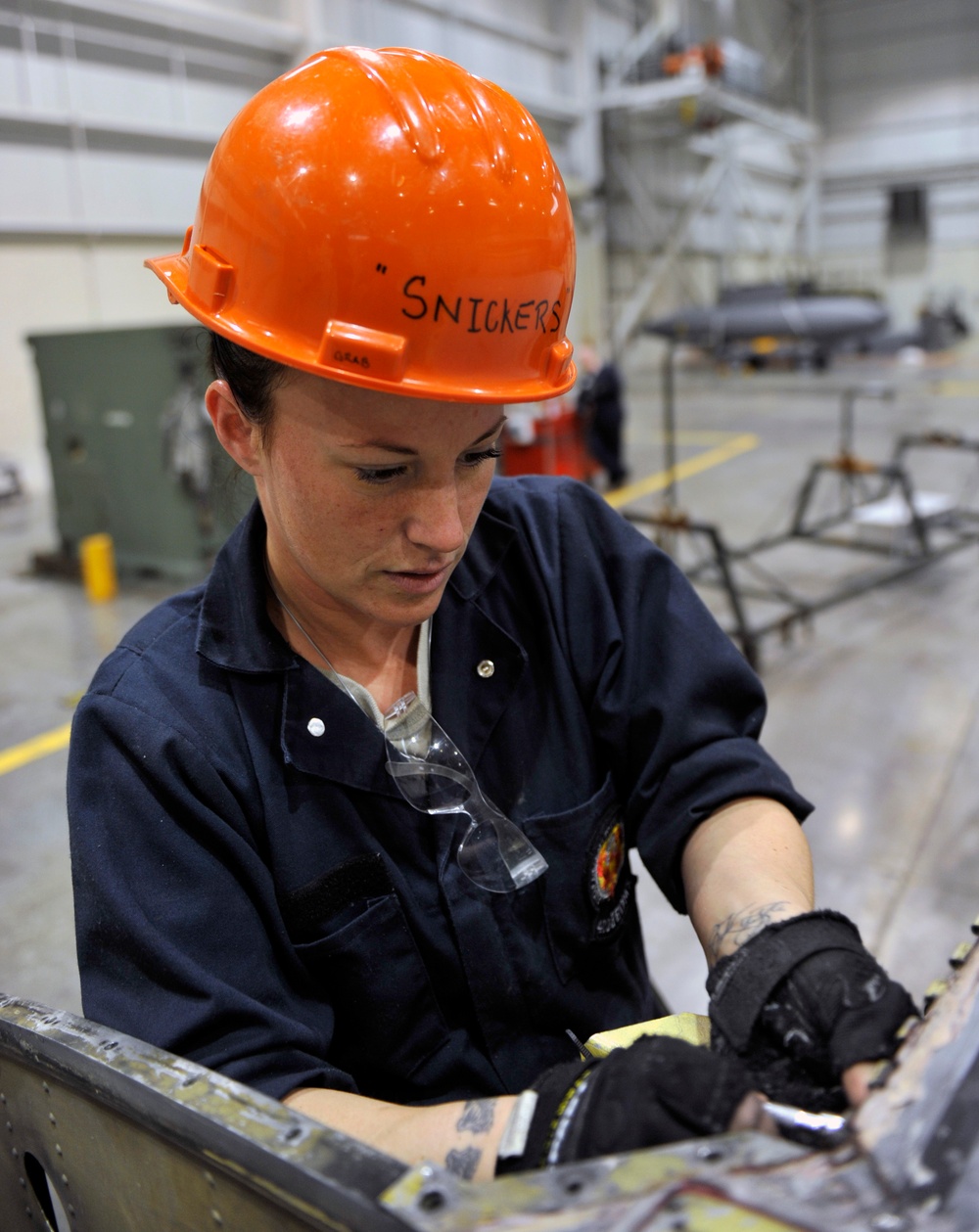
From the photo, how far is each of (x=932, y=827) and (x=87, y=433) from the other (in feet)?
16.1

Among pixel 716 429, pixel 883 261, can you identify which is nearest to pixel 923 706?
pixel 716 429

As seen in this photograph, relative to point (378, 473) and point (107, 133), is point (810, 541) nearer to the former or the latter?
point (378, 473)

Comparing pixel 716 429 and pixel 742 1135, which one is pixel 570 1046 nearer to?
pixel 742 1135

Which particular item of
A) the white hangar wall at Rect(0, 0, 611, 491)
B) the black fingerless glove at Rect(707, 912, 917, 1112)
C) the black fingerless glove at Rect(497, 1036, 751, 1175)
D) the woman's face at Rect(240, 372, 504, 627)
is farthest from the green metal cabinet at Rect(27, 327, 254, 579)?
the black fingerless glove at Rect(497, 1036, 751, 1175)

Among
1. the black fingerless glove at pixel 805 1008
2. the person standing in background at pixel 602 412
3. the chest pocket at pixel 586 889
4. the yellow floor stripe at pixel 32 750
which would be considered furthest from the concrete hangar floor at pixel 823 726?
the black fingerless glove at pixel 805 1008

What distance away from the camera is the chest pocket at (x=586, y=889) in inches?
44.3

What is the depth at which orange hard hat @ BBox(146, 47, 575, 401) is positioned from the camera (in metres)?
0.86

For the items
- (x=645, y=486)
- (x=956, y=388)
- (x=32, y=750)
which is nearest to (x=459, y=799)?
(x=32, y=750)

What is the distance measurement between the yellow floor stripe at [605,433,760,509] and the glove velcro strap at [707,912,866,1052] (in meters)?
5.84

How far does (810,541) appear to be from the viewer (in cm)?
591

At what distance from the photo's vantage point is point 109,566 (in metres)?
5.52

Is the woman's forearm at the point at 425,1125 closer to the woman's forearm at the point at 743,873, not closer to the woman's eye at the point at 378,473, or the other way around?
the woman's forearm at the point at 743,873

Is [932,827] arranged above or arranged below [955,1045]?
below

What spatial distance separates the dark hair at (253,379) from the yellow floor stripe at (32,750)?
2.95 m
